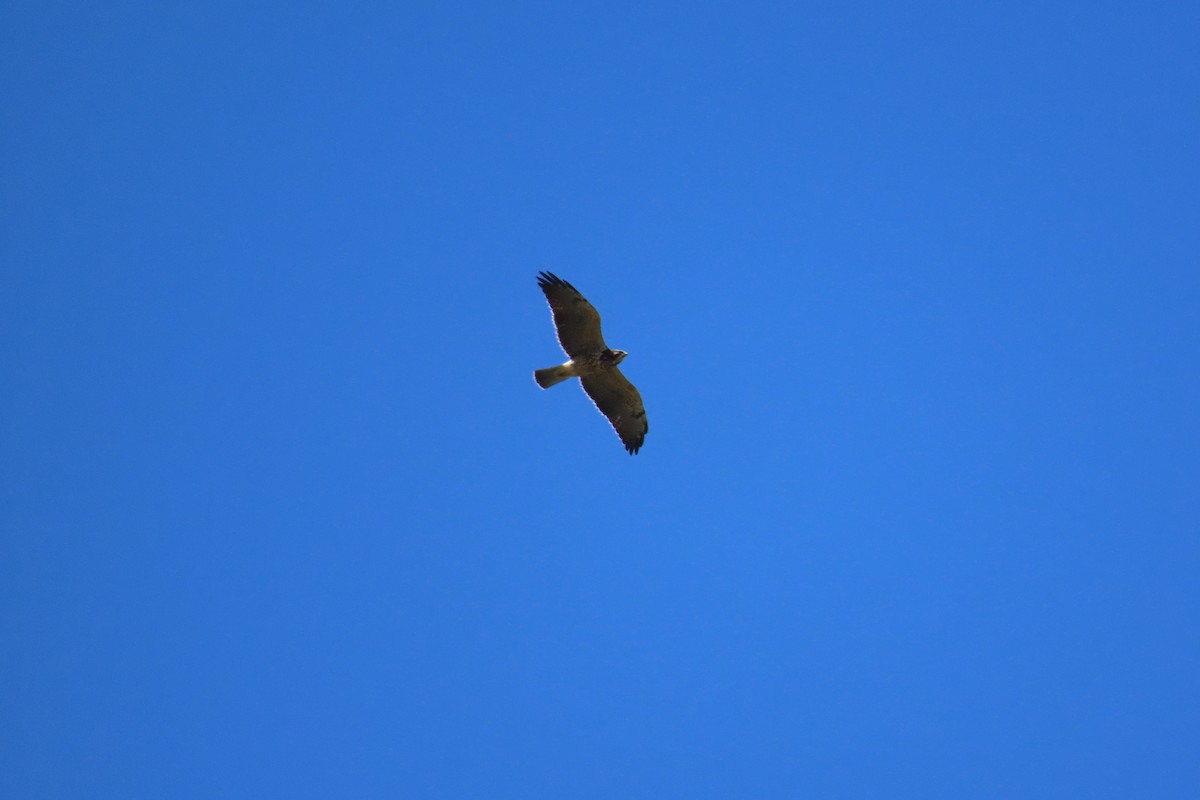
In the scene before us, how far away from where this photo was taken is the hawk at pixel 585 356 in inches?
622

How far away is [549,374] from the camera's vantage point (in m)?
16.1

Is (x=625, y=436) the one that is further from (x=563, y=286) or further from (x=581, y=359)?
(x=563, y=286)

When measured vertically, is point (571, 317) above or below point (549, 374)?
above

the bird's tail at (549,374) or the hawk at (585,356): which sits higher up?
the hawk at (585,356)

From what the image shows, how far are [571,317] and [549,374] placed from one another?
956mm

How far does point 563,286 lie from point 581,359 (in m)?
1.20

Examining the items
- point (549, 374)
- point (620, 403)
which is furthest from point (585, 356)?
point (620, 403)

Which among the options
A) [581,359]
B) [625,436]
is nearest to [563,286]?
[581,359]

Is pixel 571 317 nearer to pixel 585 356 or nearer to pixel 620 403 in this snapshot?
pixel 585 356

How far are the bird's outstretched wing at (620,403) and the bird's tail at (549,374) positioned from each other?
580 millimetres

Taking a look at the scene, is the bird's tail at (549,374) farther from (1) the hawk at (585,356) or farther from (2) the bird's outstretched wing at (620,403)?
(2) the bird's outstretched wing at (620,403)

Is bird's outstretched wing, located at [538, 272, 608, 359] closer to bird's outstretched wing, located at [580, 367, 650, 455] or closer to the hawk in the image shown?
the hawk

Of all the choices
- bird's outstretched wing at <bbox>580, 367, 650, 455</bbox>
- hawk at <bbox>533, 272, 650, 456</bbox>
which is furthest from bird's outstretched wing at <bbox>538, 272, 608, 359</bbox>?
bird's outstretched wing at <bbox>580, 367, 650, 455</bbox>

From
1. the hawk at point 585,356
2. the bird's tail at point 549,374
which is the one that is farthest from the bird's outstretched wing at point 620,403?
the bird's tail at point 549,374
